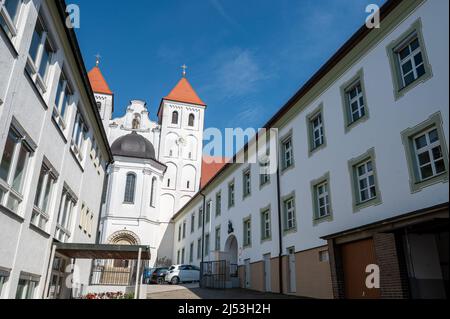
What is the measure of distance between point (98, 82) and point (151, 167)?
2097 cm

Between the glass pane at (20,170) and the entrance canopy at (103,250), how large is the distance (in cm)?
375

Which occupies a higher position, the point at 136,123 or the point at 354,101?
the point at 136,123

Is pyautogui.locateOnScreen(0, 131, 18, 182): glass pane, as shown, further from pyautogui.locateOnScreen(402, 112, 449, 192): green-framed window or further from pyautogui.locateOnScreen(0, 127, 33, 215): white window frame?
pyautogui.locateOnScreen(402, 112, 449, 192): green-framed window

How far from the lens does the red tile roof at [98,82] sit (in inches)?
2192

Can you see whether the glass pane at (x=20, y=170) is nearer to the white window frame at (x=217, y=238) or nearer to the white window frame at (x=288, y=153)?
the white window frame at (x=288, y=153)

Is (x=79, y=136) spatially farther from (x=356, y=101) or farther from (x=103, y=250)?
(x=356, y=101)

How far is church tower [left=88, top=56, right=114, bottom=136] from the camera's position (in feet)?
171

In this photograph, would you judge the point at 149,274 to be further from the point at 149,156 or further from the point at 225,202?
the point at 149,156

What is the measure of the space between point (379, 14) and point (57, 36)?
420 inches

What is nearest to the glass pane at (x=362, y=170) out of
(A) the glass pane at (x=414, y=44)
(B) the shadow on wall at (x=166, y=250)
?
(A) the glass pane at (x=414, y=44)

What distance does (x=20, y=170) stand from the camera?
1051 centimetres

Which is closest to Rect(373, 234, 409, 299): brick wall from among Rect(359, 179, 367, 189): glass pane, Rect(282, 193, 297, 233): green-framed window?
Rect(359, 179, 367, 189): glass pane

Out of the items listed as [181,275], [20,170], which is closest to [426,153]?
[20,170]

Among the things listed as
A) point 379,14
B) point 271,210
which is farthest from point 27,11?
point 271,210
